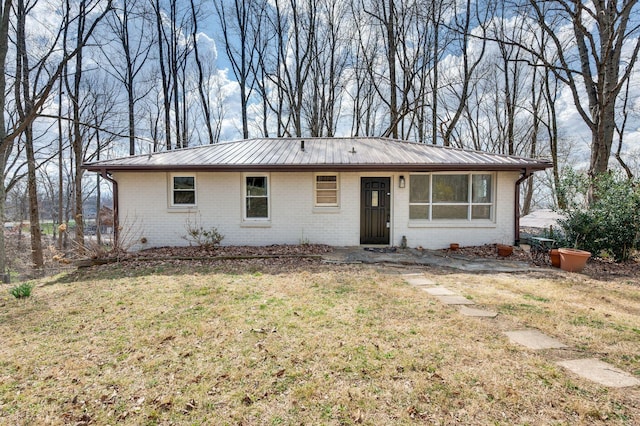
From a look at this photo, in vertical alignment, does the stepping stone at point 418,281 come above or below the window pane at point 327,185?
below

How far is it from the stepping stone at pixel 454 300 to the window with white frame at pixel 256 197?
5.76 m

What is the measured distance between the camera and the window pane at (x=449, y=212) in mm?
9125

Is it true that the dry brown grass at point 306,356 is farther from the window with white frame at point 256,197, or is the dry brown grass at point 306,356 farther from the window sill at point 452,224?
the window with white frame at point 256,197

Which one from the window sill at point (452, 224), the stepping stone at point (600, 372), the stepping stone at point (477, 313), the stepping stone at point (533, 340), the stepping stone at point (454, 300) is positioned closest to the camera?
the stepping stone at point (600, 372)

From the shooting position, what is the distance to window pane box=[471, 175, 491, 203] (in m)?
9.05

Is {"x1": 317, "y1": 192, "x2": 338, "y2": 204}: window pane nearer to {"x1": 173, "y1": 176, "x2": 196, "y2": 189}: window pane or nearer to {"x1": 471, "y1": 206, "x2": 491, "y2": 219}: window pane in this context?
{"x1": 173, "y1": 176, "x2": 196, "y2": 189}: window pane

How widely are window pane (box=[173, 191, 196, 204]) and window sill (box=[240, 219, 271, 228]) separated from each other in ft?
5.53

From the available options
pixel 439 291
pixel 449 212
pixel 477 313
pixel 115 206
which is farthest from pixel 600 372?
pixel 115 206

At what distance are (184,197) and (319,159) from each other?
4319 mm

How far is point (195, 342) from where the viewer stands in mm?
3410

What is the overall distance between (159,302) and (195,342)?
5.87 feet

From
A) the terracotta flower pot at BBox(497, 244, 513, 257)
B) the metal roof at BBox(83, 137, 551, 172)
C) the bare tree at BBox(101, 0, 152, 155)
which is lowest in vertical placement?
the terracotta flower pot at BBox(497, 244, 513, 257)

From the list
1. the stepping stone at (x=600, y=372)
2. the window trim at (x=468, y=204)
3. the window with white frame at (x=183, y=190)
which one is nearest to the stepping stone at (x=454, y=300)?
the stepping stone at (x=600, y=372)

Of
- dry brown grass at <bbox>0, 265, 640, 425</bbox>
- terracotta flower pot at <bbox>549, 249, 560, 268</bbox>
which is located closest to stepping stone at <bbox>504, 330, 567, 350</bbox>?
dry brown grass at <bbox>0, 265, 640, 425</bbox>
